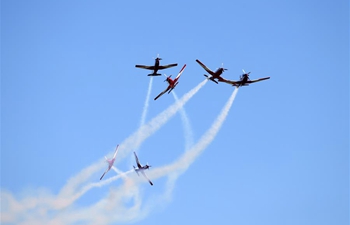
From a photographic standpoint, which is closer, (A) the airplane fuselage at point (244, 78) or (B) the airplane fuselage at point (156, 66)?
(B) the airplane fuselage at point (156, 66)

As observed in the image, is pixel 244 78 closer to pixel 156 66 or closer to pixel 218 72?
pixel 218 72

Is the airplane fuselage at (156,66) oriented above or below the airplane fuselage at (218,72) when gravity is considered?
above

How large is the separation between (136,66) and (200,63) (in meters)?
14.2

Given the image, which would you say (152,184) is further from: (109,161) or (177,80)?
(177,80)

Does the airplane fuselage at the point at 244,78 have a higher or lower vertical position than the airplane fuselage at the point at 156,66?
lower

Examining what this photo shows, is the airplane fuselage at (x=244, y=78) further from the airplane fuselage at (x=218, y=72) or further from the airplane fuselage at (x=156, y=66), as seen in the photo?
the airplane fuselage at (x=156, y=66)

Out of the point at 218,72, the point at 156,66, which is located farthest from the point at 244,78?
the point at 156,66

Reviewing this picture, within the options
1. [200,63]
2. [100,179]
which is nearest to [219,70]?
[200,63]

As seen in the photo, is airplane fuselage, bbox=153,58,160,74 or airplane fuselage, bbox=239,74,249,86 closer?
airplane fuselage, bbox=153,58,160,74

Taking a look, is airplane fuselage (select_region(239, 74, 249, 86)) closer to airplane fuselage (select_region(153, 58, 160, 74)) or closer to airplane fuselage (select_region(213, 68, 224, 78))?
airplane fuselage (select_region(213, 68, 224, 78))

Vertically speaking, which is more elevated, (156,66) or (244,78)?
(156,66)

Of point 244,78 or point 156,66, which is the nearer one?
point 156,66

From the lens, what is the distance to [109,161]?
5221 inches

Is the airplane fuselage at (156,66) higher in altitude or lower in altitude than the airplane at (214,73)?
higher
